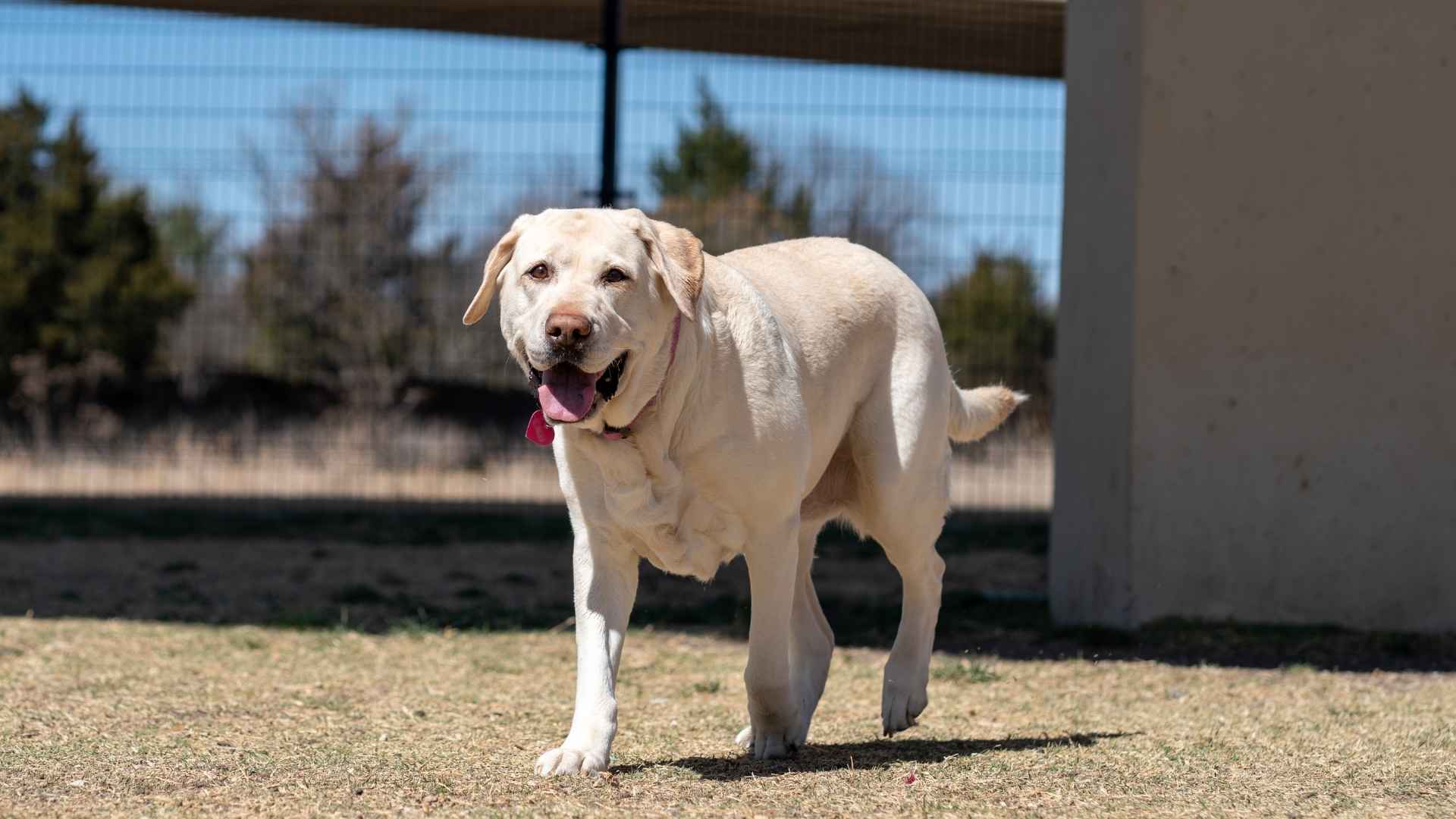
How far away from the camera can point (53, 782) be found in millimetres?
4121

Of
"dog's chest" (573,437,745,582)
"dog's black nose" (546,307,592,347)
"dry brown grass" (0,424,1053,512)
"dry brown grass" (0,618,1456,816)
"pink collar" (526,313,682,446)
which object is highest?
"dog's black nose" (546,307,592,347)

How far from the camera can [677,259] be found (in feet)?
13.6

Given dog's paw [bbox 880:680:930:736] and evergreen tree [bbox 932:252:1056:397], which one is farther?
evergreen tree [bbox 932:252:1056:397]

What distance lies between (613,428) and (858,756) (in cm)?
135

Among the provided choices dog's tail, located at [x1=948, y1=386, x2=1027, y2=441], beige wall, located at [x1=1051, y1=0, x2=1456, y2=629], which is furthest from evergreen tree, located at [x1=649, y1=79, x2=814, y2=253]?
dog's tail, located at [x1=948, y1=386, x2=1027, y2=441]

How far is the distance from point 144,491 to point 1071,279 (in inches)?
375

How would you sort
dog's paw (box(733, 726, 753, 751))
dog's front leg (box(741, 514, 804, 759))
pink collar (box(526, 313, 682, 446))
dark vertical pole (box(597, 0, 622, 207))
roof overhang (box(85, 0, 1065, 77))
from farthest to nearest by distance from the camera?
roof overhang (box(85, 0, 1065, 77)) → dark vertical pole (box(597, 0, 622, 207)) → dog's paw (box(733, 726, 753, 751)) → dog's front leg (box(741, 514, 804, 759)) → pink collar (box(526, 313, 682, 446))

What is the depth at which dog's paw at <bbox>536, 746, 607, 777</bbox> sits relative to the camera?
4105 millimetres

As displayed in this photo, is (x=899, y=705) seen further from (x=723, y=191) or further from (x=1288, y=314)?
(x=723, y=191)

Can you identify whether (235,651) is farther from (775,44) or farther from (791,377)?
(775,44)

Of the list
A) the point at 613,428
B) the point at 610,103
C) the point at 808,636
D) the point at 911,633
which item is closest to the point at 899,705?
the point at 911,633

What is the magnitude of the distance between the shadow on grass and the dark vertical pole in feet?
17.3

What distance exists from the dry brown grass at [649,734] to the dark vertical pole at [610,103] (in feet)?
10.5

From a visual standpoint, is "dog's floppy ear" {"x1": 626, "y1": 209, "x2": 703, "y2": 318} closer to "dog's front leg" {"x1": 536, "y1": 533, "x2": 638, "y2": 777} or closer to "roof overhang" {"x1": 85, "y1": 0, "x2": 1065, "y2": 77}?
"dog's front leg" {"x1": 536, "y1": 533, "x2": 638, "y2": 777}
